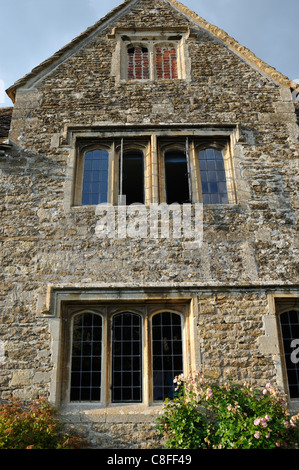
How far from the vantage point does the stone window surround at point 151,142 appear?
26.8 feet

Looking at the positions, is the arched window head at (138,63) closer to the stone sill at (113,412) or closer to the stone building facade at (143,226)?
the stone building facade at (143,226)

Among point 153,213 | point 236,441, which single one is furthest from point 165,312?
point 236,441

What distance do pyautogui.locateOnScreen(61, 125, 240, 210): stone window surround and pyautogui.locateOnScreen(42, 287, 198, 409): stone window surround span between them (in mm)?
2134

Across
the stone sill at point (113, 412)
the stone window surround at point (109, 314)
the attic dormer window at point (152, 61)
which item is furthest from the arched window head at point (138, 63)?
the stone sill at point (113, 412)

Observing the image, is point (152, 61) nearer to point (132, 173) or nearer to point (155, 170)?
point (132, 173)

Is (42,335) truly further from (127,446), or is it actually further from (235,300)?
(235,300)

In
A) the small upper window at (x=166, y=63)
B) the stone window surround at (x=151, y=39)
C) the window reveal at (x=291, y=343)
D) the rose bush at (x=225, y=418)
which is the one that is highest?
the stone window surround at (x=151, y=39)

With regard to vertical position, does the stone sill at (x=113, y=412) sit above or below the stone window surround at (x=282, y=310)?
below

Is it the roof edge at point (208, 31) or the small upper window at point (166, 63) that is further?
the small upper window at point (166, 63)

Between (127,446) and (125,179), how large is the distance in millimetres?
4883

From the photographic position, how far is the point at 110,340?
6.89 metres

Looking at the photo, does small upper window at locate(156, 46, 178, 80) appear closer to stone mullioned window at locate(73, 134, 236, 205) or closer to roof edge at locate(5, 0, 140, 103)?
Answer: roof edge at locate(5, 0, 140, 103)

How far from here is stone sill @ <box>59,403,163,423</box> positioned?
6.29 metres
